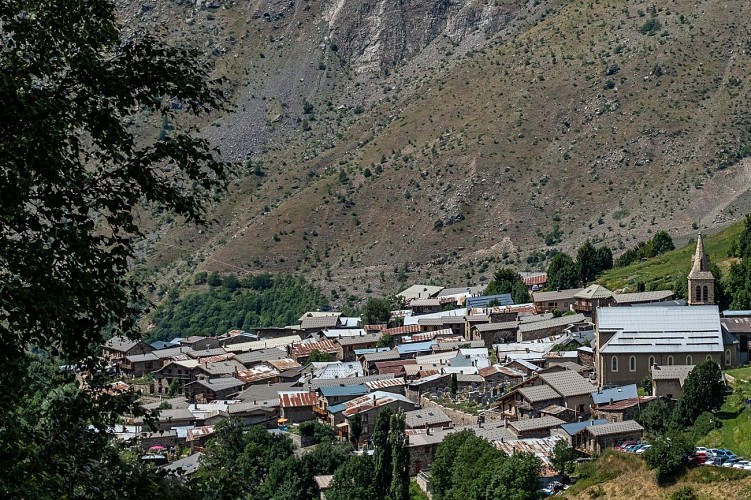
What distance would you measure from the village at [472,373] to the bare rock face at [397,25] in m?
93.7

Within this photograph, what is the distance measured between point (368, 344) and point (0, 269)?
82.4 m

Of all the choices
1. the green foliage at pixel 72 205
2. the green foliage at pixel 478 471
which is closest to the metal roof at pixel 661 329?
the green foliage at pixel 478 471

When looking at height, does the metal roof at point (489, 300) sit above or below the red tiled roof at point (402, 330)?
above

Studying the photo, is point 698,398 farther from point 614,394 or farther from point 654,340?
point 654,340

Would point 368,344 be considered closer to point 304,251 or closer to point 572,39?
point 304,251

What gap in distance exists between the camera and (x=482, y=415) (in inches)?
2653

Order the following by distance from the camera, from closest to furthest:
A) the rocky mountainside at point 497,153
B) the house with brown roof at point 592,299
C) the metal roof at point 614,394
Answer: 1. the metal roof at point 614,394
2. the house with brown roof at point 592,299
3. the rocky mountainside at point 497,153

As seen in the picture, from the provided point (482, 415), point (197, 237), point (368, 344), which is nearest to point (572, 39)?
point (197, 237)

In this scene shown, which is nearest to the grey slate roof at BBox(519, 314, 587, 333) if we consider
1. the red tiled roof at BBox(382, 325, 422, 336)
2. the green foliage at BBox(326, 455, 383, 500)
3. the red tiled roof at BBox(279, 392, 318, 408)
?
the red tiled roof at BBox(382, 325, 422, 336)

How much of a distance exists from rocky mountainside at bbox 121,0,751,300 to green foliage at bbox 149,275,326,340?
13.8 ft

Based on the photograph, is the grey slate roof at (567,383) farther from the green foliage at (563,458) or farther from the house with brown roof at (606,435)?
the green foliage at (563,458)

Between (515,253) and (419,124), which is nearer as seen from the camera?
(515,253)

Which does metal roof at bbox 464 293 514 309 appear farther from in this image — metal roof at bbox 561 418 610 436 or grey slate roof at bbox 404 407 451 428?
metal roof at bbox 561 418 610 436

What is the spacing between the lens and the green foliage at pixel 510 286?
101 metres
